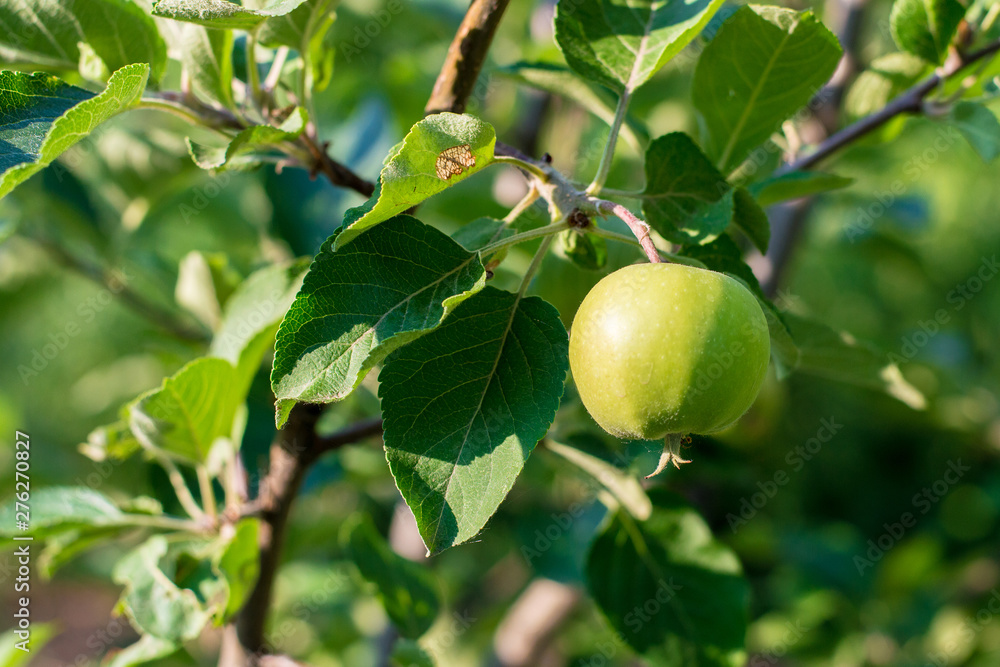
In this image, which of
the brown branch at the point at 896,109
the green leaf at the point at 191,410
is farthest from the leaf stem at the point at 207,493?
the brown branch at the point at 896,109

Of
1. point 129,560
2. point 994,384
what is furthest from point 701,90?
point 994,384

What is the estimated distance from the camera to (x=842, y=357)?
81 cm

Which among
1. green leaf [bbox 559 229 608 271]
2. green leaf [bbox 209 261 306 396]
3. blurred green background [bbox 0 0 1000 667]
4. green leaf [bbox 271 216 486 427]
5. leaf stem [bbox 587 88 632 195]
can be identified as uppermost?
leaf stem [bbox 587 88 632 195]

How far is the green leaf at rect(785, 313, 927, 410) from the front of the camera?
0.79 m

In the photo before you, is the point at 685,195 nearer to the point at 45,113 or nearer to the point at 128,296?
the point at 45,113

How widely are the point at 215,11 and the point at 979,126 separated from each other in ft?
2.37

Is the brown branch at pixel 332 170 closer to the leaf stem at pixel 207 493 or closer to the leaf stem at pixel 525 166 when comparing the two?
the leaf stem at pixel 525 166

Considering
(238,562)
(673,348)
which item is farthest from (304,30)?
(238,562)

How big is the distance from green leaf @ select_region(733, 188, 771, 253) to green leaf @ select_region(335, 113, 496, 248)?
22cm

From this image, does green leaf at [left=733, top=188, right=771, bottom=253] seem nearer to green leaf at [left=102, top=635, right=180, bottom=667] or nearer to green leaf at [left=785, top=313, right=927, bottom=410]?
green leaf at [left=785, top=313, right=927, bottom=410]

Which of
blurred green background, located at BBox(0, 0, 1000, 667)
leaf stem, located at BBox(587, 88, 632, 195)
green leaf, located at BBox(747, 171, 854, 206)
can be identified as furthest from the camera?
blurred green background, located at BBox(0, 0, 1000, 667)

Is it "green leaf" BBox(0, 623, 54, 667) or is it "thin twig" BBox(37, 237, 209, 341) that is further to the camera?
"thin twig" BBox(37, 237, 209, 341)

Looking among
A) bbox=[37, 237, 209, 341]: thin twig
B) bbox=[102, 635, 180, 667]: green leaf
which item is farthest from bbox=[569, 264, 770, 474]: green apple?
bbox=[37, 237, 209, 341]: thin twig

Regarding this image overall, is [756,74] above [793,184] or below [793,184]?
above
